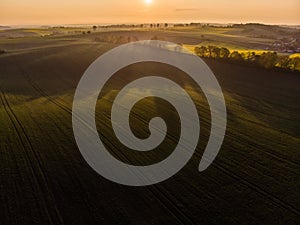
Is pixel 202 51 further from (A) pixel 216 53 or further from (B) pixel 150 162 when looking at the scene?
(B) pixel 150 162

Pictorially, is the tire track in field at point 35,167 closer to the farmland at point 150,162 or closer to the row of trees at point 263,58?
the farmland at point 150,162

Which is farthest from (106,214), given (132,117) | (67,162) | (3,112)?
(3,112)

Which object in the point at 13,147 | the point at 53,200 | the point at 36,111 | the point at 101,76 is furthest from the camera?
the point at 101,76

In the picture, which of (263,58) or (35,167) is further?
(263,58)

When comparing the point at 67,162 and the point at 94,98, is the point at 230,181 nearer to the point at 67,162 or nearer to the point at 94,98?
the point at 67,162

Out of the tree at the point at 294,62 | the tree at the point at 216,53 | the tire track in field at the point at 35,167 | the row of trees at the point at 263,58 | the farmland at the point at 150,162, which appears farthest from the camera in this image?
the tree at the point at 216,53

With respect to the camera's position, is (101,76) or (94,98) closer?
(94,98)

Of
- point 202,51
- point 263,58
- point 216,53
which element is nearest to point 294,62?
point 263,58

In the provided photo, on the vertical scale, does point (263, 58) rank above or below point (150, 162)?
above

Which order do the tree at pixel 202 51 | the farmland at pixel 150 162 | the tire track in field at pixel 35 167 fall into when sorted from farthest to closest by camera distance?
the tree at pixel 202 51, the farmland at pixel 150 162, the tire track in field at pixel 35 167

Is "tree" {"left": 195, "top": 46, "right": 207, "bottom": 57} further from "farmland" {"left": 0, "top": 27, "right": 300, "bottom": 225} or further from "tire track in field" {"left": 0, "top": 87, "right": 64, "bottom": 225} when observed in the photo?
"tire track in field" {"left": 0, "top": 87, "right": 64, "bottom": 225}

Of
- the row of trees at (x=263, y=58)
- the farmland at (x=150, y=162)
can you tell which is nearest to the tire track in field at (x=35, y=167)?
the farmland at (x=150, y=162)
